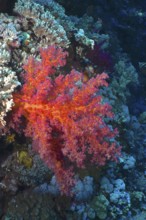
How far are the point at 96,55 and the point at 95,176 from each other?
2147 mm

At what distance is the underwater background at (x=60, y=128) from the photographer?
10.7 ft

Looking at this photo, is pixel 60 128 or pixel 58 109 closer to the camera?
pixel 58 109

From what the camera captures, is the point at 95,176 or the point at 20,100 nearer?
the point at 20,100

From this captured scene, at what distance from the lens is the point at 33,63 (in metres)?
3.35

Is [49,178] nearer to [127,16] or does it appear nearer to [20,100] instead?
[20,100]

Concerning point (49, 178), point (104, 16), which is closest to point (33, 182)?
point (49, 178)

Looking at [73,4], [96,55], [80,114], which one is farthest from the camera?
[73,4]

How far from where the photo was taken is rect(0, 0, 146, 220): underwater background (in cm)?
325

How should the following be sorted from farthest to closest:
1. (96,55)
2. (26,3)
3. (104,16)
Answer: (104,16)
(96,55)
(26,3)

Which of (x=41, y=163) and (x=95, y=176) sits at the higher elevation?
(x=41, y=163)

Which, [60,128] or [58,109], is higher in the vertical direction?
[58,109]

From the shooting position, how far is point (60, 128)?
3.35 meters

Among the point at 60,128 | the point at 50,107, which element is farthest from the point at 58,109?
the point at 60,128

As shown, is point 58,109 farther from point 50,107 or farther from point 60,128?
point 60,128
